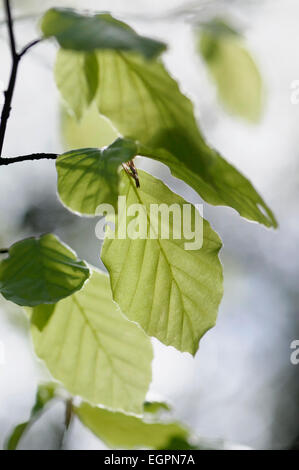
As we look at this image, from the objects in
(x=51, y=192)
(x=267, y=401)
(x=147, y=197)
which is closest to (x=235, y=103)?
(x=147, y=197)

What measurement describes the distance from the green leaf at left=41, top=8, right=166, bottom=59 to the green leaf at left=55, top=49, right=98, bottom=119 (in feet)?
0.23

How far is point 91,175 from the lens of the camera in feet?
1.58

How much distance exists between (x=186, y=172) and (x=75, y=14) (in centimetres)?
17

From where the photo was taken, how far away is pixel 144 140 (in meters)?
0.40

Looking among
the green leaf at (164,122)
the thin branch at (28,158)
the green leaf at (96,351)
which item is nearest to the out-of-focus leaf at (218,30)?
the green leaf at (164,122)

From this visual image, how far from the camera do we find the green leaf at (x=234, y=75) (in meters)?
0.66

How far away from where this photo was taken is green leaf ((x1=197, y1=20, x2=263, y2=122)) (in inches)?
25.9

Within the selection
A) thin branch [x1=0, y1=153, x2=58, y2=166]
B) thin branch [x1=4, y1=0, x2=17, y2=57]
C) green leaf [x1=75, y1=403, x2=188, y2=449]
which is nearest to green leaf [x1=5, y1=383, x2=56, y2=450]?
green leaf [x1=75, y1=403, x2=188, y2=449]

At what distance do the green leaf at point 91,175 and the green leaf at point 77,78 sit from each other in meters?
0.04

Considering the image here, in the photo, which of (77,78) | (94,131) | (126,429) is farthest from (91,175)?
(126,429)

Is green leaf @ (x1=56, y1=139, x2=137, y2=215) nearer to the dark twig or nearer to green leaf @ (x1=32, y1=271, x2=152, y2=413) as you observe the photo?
the dark twig

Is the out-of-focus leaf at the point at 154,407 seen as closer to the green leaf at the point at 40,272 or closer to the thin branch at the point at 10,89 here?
the green leaf at the point at 40,272

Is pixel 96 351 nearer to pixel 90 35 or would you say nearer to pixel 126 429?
pixel 126 429
